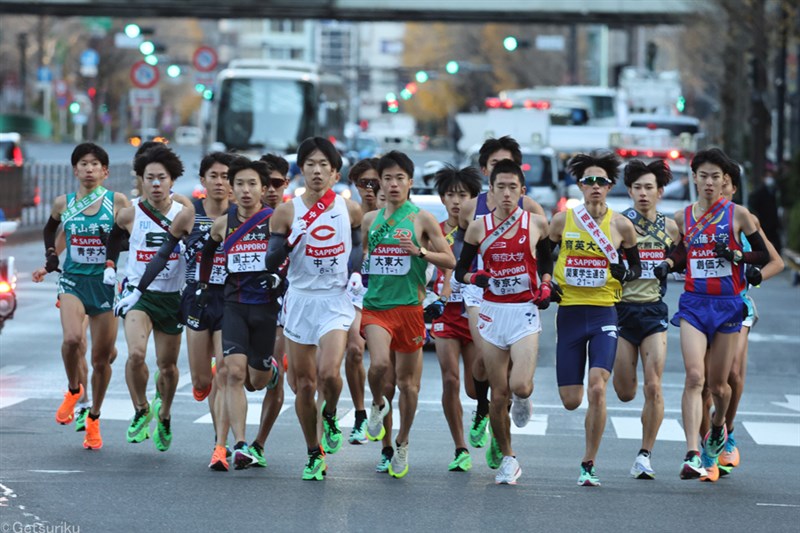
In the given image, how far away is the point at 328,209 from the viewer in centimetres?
1116

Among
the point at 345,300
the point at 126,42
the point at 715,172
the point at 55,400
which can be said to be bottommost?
the point at 55,400

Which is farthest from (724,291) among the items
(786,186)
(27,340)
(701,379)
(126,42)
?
(126,42)

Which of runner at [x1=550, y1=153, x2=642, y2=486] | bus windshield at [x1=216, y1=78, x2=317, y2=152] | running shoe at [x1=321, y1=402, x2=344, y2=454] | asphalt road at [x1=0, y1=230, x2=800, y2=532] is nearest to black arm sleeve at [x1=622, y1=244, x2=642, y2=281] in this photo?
runner at [x1=550, y1=153, x2=642, y2=486]

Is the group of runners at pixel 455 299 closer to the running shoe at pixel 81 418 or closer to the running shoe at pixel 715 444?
the running shoe at pixel 715 444

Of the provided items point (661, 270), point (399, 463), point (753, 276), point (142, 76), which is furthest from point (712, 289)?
point (142, 76)

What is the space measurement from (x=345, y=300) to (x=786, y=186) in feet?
91.1

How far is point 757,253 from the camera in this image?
11383 mm

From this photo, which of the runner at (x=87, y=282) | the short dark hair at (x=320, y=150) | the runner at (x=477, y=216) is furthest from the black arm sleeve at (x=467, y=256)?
the runner at (x=87, y=282)

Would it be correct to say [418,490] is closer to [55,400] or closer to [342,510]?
[342,510]

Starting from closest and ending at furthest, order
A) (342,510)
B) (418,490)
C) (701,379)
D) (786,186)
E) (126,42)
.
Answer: (342,510) → (418,490) → (701,379) → (786,186) → (126,42)

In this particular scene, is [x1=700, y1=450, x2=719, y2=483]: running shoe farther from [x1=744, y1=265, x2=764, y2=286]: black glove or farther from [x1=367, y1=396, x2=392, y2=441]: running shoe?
[x1=367, y1=396, x2=392, y2=441]: running shoe

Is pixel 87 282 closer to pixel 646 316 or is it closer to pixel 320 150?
pixel 320 150

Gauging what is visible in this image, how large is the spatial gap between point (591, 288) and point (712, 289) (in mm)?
901

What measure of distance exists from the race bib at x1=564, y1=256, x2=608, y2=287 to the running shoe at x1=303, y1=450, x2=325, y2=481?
6.23 ft
